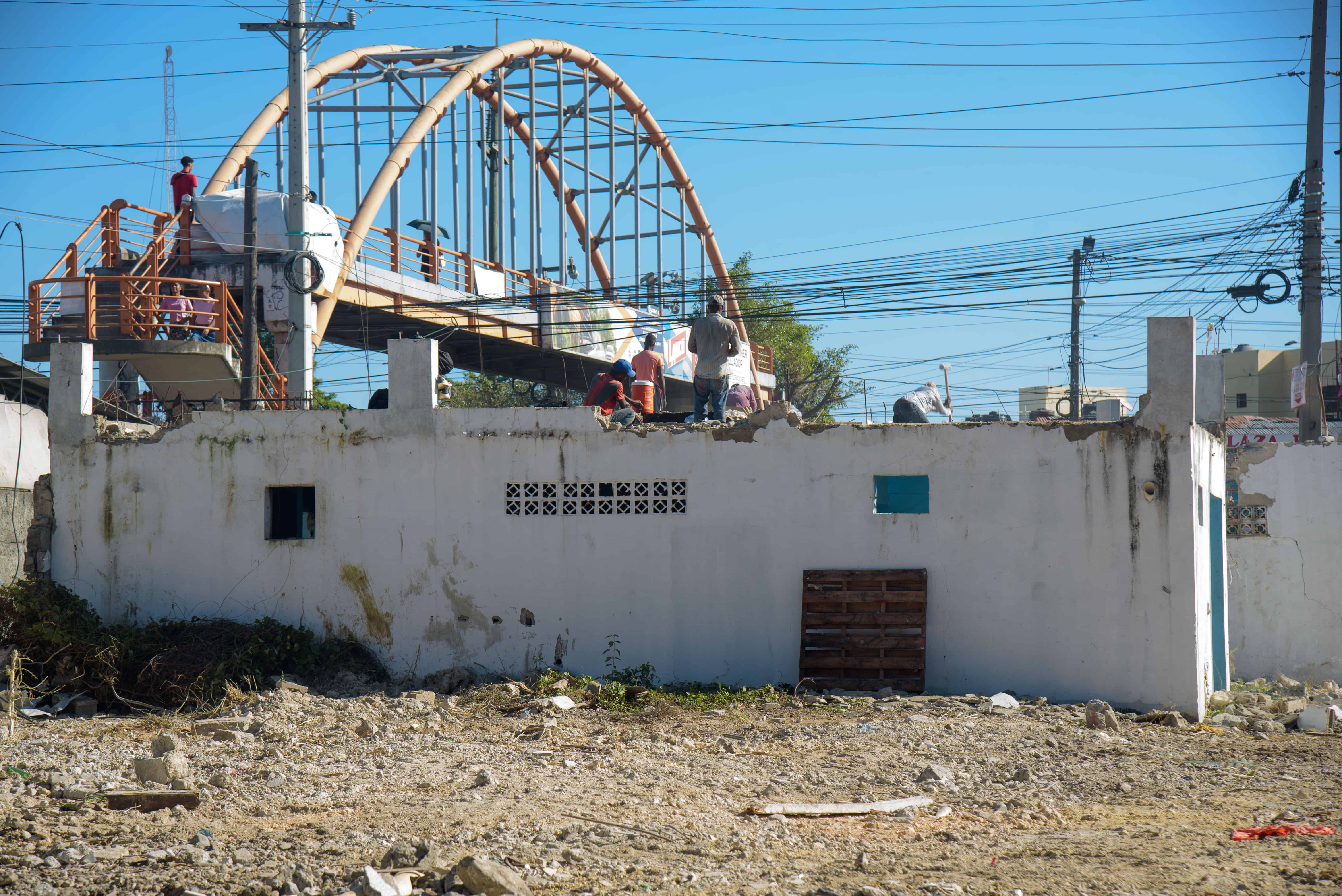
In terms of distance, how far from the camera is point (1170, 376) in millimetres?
10500

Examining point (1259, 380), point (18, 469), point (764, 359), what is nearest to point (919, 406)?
point (18, 469)

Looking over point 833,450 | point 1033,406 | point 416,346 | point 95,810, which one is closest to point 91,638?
point 416,346

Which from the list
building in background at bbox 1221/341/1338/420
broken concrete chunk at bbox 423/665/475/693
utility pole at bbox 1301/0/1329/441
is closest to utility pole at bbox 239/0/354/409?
broken concrete chunk at bbox 423/665/475/693

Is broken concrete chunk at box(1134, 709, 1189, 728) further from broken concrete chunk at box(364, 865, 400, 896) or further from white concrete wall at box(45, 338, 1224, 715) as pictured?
broken concrete chunk at box(364, 865, 400, 896)

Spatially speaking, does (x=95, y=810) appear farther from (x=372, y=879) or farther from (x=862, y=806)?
(x=862, y=806)

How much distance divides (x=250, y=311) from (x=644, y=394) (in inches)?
214

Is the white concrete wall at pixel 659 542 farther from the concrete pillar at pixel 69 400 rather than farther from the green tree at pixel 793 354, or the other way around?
the green tree at pixel 793 354

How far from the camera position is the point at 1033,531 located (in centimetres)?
1075

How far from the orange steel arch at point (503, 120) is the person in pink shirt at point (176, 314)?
364 centimetres

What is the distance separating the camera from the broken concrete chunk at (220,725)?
369 inches

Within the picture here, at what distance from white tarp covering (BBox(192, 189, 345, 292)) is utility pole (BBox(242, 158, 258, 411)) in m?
1.18

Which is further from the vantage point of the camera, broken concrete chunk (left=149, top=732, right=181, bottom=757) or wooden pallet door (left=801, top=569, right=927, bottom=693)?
wooden pallet door (left=801, top=569, right=927, bottom=693)

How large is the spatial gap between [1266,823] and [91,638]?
9871 millimetres

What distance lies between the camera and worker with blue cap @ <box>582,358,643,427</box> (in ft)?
39.5
